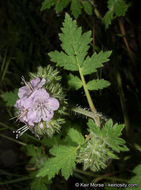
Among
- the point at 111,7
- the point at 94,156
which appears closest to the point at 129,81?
the point at 111,7

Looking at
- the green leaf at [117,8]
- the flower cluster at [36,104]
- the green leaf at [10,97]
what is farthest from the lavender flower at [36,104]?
the green leaf at [117,8]

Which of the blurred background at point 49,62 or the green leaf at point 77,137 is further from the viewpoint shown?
the blurred background at point 49,62

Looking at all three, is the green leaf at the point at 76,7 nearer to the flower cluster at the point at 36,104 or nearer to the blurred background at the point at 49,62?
the blurred background at the point at 49,62

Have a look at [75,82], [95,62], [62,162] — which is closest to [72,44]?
[95,62]

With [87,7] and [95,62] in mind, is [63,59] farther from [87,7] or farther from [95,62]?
[87,7]

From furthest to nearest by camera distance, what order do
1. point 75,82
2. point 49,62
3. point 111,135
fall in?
point 49,62 < point 75,82 < point 111,135

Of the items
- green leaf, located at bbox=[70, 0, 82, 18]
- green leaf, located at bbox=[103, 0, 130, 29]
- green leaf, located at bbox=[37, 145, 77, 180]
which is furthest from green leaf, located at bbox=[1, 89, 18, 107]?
green leaf, located at bbox=[103, 0, 130, 29]

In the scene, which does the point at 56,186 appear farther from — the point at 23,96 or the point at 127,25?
the point at 127,25
